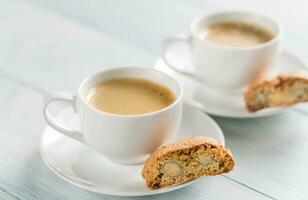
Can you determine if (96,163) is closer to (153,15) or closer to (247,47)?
(247,47)

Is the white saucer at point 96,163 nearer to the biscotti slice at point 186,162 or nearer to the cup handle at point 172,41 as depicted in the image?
the biscotti slice at point 186,162

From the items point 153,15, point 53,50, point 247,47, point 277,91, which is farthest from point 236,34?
point 53,50

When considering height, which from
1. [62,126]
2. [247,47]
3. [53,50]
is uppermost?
[247,47]

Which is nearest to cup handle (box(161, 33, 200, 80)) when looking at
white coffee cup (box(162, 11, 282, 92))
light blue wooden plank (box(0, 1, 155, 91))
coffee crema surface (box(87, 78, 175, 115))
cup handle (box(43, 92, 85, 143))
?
white coffee cup (box(162, 11, 282, 92))

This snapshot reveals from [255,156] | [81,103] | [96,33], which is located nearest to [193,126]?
[255,156]

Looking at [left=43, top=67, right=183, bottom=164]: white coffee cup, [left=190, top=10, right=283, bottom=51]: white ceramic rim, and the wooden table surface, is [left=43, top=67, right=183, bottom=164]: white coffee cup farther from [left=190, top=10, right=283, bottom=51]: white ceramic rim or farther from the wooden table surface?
[left=190, top=10, right=283, bottom=51]: white ceramic rim

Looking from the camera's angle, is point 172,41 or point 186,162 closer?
point 186,162
